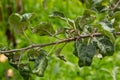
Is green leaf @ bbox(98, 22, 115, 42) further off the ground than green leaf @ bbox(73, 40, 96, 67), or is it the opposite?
green leaf @ bbox(98, 22, 115, 42)

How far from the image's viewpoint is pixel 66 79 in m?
3.59

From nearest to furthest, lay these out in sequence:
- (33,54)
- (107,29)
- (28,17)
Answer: (107,29) → (28,17) → (33,54)

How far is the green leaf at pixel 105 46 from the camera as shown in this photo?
1448mm

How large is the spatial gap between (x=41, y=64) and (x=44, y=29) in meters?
0.13

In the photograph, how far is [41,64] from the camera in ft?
4.93

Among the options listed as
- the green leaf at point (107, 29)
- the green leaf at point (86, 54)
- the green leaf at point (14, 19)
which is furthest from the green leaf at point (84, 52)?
the green leaf at point (14, 19)

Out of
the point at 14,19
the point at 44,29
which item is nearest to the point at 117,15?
the point at 44,29

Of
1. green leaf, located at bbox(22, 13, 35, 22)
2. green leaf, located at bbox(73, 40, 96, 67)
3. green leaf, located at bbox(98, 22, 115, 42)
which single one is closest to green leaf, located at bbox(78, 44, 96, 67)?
green leaf, located at bbox(73, 40, 96, 67)

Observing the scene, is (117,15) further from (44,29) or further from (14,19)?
(14,19)

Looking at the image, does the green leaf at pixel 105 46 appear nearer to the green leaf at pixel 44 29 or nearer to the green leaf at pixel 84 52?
the green leaf at pixel 84 52

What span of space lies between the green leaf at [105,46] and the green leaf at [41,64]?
22 centimetres

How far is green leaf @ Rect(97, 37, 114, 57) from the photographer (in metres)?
1.45

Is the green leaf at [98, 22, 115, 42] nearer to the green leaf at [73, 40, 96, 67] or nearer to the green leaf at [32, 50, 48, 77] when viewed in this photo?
the green leaf at [73, 40, 96, 67]

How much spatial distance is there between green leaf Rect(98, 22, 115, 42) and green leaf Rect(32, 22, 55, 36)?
0.73ft
